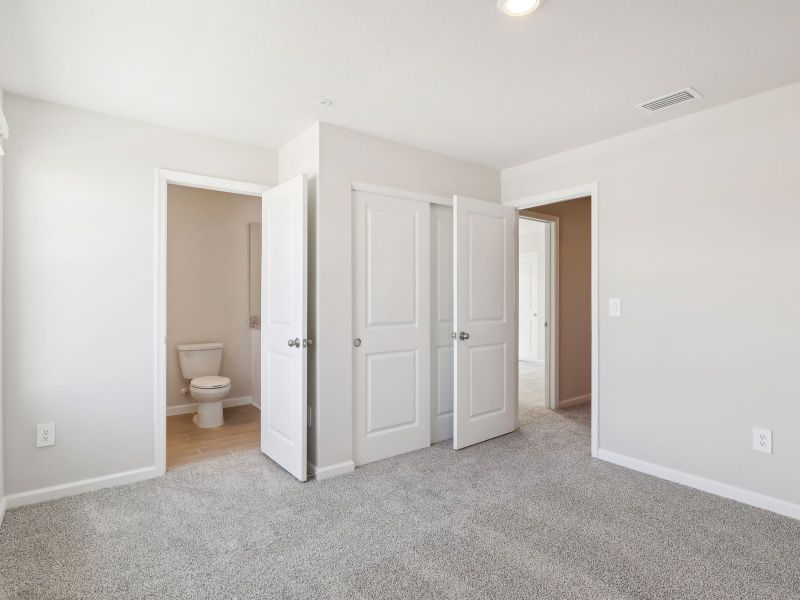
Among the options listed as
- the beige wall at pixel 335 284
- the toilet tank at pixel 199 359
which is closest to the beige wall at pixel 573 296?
the beige wall at pixel 335 284

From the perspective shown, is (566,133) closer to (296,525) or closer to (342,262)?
(342,262)

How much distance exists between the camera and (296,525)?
2.32m

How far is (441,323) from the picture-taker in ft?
12.0

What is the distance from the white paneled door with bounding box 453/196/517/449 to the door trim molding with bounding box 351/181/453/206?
0.61 feet

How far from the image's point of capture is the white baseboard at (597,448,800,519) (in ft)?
8.06

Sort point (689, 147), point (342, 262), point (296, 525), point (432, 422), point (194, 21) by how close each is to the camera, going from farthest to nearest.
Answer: point (432, 422) < point (342, 262) < point (689, 147) < point (296, 525) < point (194, 21)

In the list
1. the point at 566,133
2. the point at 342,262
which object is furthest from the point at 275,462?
the point at 566,133

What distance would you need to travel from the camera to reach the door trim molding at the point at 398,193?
10.3ft

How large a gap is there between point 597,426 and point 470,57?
2.63 meters

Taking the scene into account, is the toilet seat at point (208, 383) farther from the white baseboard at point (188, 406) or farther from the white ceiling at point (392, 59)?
the white ceiling at point (392, 59)

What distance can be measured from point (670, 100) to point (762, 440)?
200 centimetres

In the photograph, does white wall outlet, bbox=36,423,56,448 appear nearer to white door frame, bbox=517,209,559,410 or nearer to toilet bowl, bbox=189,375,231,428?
toilet bowl, bbox=189,375,231,428

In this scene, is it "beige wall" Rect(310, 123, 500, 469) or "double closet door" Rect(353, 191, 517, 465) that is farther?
"double closet door" Rect(353, 191, 517, 465)

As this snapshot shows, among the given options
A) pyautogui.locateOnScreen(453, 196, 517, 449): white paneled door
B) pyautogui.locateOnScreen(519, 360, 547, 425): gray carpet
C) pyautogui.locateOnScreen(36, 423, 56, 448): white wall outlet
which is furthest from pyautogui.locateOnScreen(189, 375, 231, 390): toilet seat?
pyautogui.locateOnScreen(519, 360, 547, 425): gray carpet
